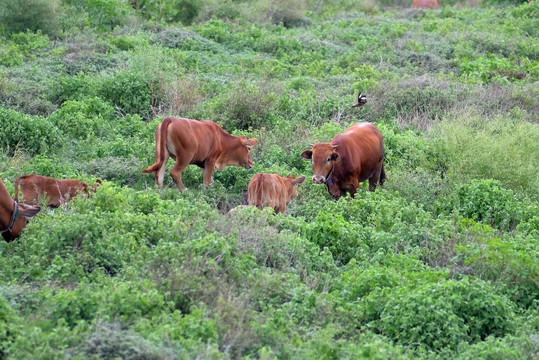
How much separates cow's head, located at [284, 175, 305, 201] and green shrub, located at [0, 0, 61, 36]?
41.1ft

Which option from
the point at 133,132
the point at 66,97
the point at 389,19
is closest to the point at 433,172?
the point at 133,132

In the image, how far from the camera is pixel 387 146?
1245cm

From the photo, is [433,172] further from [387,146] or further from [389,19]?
[389,19]

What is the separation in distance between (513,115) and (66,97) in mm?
10258

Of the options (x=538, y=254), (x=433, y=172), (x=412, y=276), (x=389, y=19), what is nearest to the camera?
(x=412, y=276)

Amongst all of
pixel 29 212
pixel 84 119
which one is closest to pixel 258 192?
pixel 29 212

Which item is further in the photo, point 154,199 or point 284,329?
point 154,199

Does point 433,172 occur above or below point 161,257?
below

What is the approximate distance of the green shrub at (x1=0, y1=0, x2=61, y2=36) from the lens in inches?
759

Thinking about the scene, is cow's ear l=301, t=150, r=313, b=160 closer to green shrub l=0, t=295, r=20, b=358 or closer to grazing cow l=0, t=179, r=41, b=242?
grazing cow l=0, t=179, r=41, b=242

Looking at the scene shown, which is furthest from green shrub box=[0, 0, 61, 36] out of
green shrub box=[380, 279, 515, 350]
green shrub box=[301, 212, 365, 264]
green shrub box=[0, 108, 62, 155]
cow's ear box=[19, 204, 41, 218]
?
green shrub box=[380, 279, 515, 350]

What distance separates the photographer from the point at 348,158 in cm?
1038

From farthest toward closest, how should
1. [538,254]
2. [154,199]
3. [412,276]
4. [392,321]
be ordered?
[154,199] → [538,254] → [412,276] → [392,321]

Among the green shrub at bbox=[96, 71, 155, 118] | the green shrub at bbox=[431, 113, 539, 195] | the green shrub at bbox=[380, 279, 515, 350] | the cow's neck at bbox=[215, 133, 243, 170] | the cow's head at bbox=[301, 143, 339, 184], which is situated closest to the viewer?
the green shrub at bbox=[380, 279, 515, 350]
